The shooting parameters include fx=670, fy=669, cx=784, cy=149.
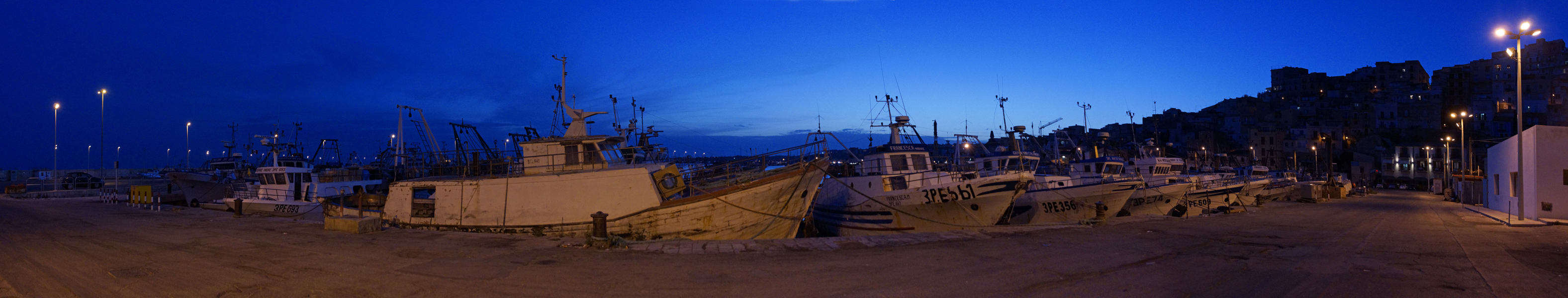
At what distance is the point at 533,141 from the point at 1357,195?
168 feet

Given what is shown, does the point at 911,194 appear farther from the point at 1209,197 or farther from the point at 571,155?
the point at 1209,197

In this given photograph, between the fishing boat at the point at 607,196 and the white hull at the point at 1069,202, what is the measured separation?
766cm

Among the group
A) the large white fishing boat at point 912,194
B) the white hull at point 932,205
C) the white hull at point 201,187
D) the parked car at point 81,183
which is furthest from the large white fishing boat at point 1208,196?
the parked car at point 81,183

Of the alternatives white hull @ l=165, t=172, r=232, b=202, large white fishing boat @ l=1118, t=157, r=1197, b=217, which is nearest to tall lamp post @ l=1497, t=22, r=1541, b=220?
large white fishing boat @ l=1118, t=157, r=1197, b=217

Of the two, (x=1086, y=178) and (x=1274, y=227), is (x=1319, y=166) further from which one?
(x=1274, y=227)

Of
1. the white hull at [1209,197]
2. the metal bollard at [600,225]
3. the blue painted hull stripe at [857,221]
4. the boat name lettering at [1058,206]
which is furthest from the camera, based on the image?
the white hull at [1209,197]

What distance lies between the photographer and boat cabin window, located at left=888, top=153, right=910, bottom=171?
1941 cm

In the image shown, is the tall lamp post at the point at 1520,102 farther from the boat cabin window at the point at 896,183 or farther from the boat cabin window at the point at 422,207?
the boat cabin window at the point at 422,207

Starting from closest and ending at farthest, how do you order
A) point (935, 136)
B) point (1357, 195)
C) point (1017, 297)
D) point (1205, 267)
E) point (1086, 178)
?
point (1017, 297), point (1205, 267), point (1086, 178), point (935, 136), point (1357, 195)

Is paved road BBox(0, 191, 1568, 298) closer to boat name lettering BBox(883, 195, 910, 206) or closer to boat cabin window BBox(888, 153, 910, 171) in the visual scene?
boat name lettering BBox(883, 195, 910, 206)

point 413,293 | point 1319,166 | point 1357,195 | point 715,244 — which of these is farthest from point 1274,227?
point 1319,166

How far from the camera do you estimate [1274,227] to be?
45.2 ft

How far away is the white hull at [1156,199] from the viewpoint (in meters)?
22.4

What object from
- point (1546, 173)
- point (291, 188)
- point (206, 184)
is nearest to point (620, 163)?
point (291, 188)
